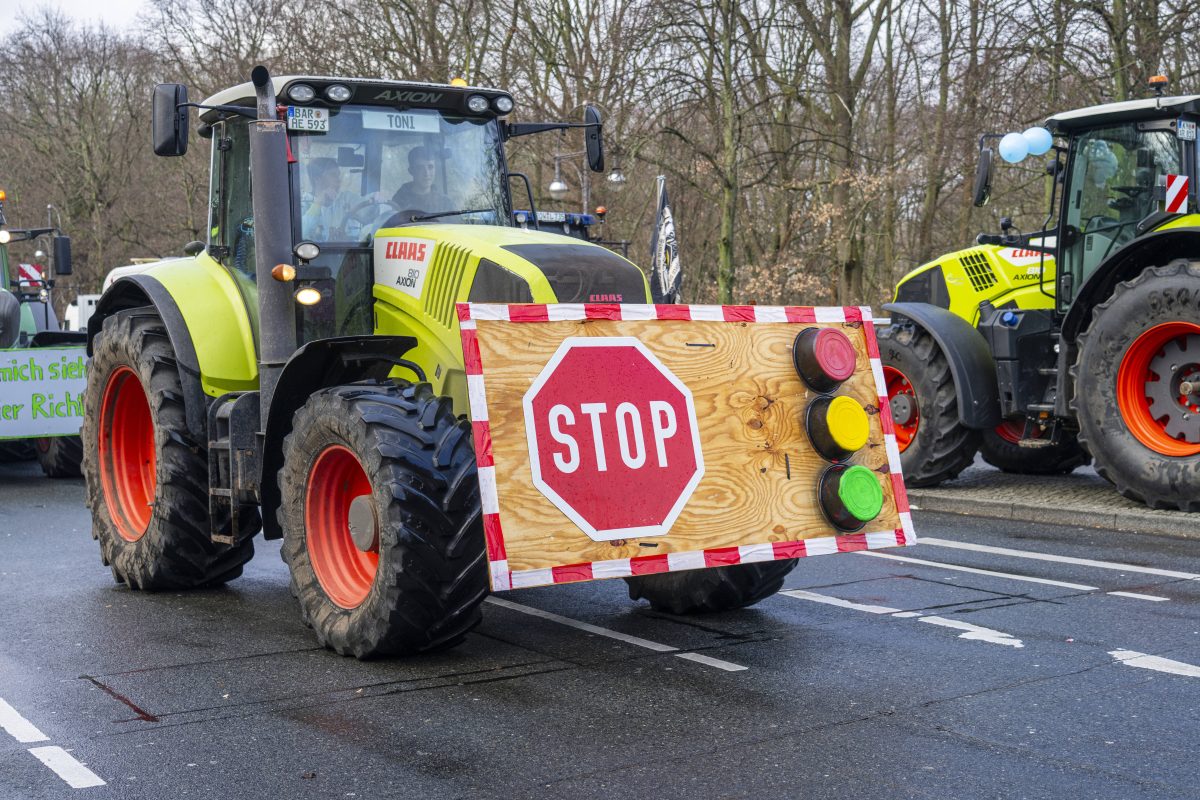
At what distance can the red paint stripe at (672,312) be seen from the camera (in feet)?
21.2

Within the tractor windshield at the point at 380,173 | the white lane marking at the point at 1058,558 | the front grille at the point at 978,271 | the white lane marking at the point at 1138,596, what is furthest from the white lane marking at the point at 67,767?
the front grille at the point at 978,271

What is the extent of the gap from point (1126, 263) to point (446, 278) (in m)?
6.02

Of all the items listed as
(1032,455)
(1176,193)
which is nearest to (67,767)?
(1176,193)

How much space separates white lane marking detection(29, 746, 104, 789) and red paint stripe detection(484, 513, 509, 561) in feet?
5.41

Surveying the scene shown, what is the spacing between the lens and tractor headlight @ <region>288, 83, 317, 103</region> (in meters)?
7.52

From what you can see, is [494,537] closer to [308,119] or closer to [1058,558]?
[308,119]

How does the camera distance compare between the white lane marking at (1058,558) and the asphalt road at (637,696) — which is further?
the white lane marking at (1058,558)

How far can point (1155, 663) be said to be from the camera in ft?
20.8

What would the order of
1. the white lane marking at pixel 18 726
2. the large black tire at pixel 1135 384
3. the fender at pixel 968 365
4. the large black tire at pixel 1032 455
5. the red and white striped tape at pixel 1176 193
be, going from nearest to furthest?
the white lane marking at pixel 18 726 → the large black tire at pixel 1135 384 → the red and white striped tape at pixel 1176 193 → the fender at pixel 968 365 → the large black tire at pixel 1032 455

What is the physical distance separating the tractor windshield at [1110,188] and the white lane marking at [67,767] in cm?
847

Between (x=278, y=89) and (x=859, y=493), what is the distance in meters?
3.59

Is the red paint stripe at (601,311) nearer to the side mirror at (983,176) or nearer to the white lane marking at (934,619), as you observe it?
the white lane marking at (934,619)

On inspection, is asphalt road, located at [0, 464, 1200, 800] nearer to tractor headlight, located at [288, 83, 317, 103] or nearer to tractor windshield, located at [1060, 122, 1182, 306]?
tractor headlight, located at [288, 83, 317, 103]

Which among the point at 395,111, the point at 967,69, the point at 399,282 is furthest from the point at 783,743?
the point at 967,69
